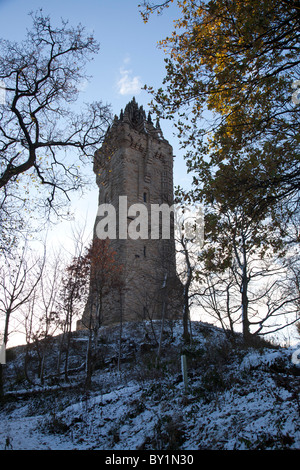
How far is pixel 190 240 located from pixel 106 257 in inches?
193

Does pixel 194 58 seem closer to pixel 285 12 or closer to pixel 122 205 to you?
pixel 285 12

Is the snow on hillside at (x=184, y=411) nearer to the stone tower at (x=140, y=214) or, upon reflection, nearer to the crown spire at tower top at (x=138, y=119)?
the stone tower at (x=140, y=214)

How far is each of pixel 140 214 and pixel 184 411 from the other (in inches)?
791

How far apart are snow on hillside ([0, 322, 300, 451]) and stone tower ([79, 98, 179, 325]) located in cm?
940

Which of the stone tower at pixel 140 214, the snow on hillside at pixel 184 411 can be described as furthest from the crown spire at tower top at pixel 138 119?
the snow on hillside at pixel 184 411

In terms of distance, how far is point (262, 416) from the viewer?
187 inches

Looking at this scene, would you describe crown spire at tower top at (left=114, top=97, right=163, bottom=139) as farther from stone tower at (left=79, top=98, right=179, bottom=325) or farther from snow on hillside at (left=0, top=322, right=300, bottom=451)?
snow on hillside at (left=0, top=322, right=300, bottom=451)

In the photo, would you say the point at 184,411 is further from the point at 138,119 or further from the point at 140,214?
the point at 138,119

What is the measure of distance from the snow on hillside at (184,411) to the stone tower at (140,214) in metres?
9.40

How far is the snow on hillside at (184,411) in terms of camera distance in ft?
15.0

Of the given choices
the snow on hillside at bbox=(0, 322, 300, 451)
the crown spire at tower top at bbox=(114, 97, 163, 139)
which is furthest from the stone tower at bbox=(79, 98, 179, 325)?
the snow on hillside at bbox=(0, 322, 300, 451)

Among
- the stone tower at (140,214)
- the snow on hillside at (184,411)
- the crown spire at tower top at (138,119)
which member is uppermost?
the crown spire at tower top at (138,119)

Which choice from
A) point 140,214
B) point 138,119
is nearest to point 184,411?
point 140,214
